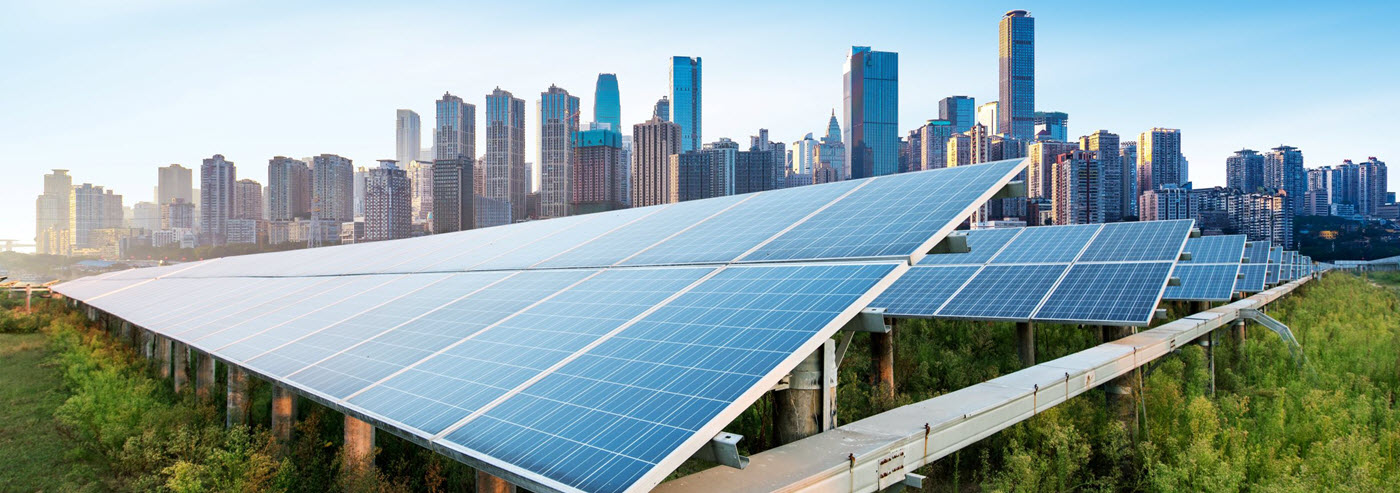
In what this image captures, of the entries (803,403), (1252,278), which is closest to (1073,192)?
(1252,278)

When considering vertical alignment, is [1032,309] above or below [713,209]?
below

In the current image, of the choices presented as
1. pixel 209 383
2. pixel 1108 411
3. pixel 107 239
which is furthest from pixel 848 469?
pixel 107 239

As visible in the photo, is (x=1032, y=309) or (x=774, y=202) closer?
(x=774, y=202)

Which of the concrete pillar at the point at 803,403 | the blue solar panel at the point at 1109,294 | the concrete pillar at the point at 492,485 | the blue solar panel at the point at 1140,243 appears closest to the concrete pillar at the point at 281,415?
the concrete pillar at the point at 492,485

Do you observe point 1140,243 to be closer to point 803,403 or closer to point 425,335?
point 803,403

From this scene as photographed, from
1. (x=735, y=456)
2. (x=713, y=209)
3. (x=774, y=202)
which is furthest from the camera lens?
(x=713, y=209)

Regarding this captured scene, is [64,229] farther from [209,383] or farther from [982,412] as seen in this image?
[982,412]

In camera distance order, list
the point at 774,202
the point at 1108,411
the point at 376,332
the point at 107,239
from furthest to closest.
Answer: the point at 107,239 < the point at 774,202 < the point at 1108,411 < the point at 376,332

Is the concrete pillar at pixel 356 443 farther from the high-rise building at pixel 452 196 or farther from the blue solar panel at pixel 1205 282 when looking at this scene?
the high-rise building at pixel 452 196
